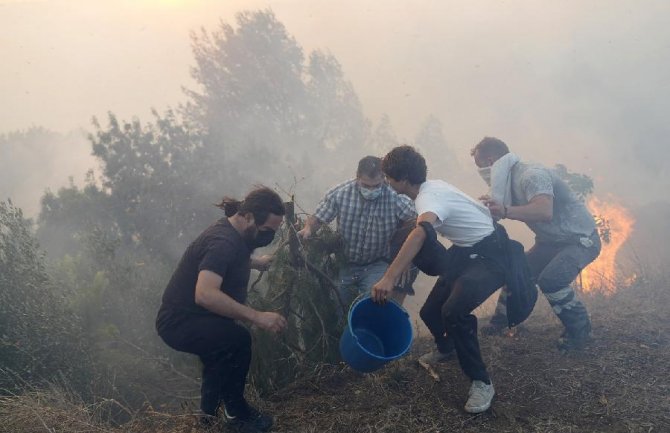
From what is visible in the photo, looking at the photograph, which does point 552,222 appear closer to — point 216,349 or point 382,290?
point 382,290

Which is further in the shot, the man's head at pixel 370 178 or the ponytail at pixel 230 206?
the man's head at pixel 370 178

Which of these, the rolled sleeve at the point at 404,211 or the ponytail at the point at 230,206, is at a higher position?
the ponytail at the point at 230,206

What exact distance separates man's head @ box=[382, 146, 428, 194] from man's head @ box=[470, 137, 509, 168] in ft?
5.96

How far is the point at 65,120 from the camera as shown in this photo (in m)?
90.2

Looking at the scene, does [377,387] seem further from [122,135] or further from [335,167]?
[335,167]

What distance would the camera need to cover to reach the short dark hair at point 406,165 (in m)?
3.69

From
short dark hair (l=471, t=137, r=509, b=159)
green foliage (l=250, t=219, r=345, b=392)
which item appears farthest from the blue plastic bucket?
short dark hair (l=471, t=137, r=509, b=159)

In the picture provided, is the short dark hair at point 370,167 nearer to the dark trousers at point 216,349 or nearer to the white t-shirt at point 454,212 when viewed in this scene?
the white t-shirt at point 454,212

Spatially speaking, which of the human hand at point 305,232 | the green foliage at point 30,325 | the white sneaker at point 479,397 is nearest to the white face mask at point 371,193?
the human hand at point 305,232

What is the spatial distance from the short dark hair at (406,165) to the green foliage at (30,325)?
468 centimetres

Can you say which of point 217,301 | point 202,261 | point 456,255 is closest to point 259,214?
point 202,261

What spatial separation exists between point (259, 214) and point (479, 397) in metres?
2.25

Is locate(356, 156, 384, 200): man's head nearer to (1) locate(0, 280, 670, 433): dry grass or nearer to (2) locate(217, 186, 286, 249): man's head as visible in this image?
(2) locate(217, 186, 286, 249): man's head

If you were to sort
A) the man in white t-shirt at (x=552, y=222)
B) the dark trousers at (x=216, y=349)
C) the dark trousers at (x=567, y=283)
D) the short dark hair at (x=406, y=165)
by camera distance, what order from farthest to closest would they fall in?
the dark trousers at (x=567, y=283) → the man in white t-shirt at (x=552, y=222) → the short dark hair at (x=406, y=165) → the dark trousers at (x=216, y=349)
